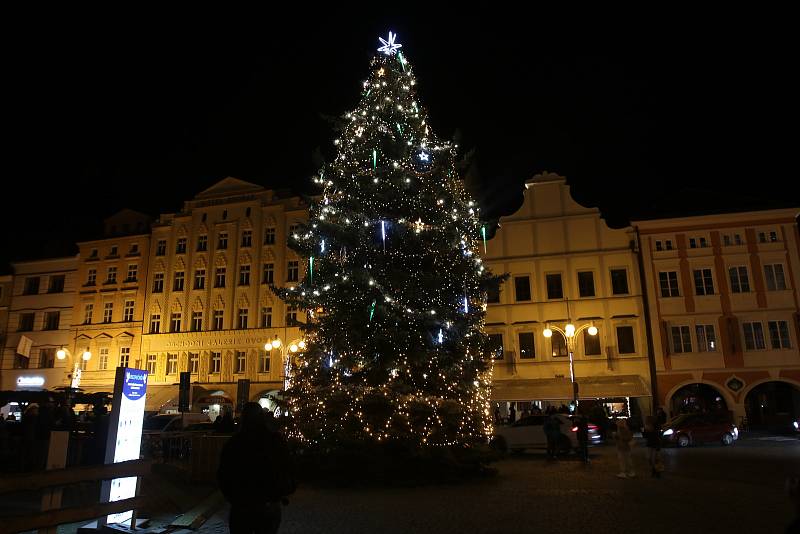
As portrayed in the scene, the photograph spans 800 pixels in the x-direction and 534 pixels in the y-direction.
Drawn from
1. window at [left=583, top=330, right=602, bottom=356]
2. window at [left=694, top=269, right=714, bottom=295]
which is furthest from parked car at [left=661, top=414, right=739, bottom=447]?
window at [left=694, top=269, right=714, bottom=295]

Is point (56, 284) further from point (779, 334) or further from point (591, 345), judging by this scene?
point (779, 334)

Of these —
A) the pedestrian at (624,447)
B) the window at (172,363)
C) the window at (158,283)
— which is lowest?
the pedestrian at (624,447)

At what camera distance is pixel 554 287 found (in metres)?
36.7

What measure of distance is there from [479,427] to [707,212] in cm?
2694

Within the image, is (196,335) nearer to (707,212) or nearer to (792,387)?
(707,212)

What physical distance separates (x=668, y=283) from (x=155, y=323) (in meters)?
33.9

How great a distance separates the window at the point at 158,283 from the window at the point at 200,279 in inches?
103

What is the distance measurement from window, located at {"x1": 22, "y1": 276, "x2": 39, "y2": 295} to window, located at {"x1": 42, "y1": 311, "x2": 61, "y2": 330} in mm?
2136

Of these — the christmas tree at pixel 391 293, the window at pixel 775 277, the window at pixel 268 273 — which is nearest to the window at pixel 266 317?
the window at pixel 268 273

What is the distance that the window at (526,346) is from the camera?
3627 cm

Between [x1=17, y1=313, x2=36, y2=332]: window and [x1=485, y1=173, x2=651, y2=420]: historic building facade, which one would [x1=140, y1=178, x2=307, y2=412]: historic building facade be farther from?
[x1=485, y1=173, x2=651, y2=420]: historic building facade

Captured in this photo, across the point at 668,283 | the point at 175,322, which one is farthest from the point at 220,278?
the point at 668,283

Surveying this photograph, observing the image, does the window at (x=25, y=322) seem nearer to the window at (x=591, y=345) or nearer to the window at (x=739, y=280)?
the window at (x=591, y=345)

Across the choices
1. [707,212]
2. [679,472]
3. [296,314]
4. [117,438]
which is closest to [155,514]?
[117,438]
